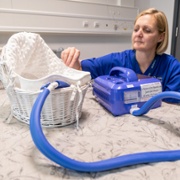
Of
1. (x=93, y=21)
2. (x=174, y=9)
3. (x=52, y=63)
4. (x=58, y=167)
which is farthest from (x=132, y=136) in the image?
(x=174, y=9)

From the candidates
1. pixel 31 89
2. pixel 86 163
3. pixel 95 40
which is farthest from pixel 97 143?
pixel 95 40

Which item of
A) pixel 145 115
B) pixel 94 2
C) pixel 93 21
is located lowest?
pixel 145 115

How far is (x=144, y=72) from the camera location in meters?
0.98

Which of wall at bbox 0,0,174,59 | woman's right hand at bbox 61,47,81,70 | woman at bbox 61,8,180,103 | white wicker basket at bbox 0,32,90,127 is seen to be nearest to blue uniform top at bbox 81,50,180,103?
woman at bbox 61,8,180,103

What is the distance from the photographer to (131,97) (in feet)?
2.17

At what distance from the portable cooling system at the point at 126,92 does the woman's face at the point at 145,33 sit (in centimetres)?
30

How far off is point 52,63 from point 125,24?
170 centimetres

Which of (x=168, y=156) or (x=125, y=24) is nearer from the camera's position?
(x=168, y=156)

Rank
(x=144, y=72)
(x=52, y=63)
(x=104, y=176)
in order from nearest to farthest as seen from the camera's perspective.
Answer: (x=104, y=176) → (x=52, y=63) → (x=144, y=72)

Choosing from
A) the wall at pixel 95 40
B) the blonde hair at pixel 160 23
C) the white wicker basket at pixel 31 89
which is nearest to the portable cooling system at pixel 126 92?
the white wicker basket at pixel 31 89

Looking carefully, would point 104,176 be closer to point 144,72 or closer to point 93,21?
point 144,72

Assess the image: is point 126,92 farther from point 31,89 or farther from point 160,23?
point 160,23

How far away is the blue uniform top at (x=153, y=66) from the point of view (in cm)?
91

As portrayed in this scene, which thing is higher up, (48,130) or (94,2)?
(94,2)
